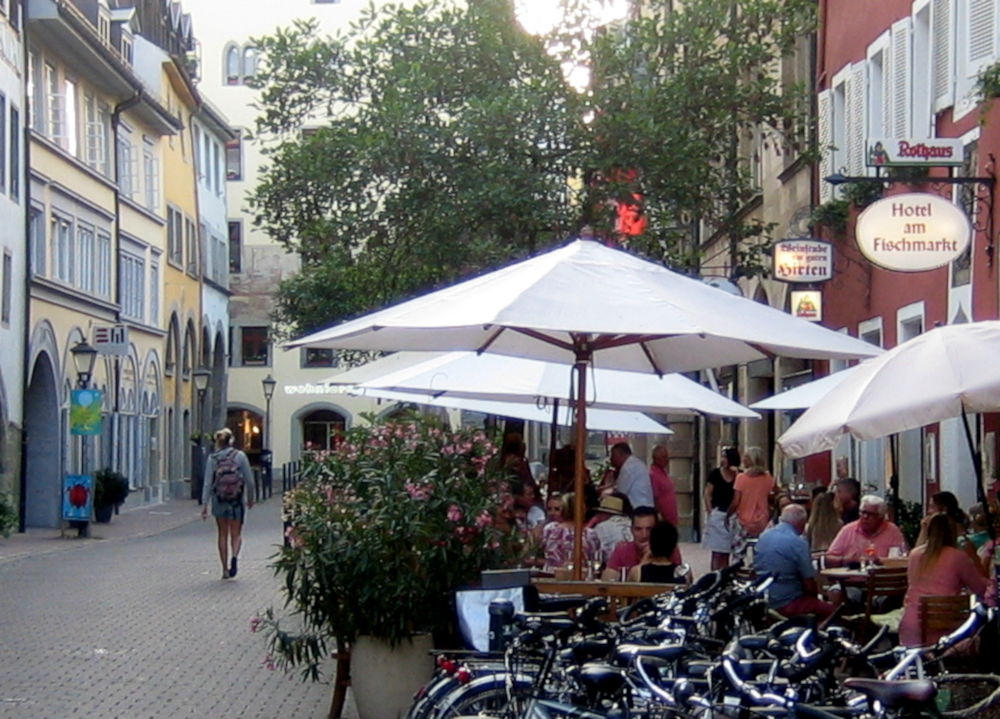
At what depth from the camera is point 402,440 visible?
36.0 feet

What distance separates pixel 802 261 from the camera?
2175 centimetres

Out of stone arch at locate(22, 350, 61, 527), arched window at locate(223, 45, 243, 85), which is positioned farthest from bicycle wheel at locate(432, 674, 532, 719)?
arched window at locate(223, 45, 243, 85)

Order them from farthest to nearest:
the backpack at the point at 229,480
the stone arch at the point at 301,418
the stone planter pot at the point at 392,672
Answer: the stone arch at the point at 301,418, the backpack at the point at 229,480, the stone planter pot at the point at 392,672

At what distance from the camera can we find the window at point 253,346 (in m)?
77.6

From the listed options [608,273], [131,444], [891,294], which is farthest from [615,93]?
[131,444]

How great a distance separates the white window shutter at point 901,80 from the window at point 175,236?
3713 centimetres

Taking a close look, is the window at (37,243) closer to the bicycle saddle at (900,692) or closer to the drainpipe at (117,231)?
the drainpipe at (117,231)

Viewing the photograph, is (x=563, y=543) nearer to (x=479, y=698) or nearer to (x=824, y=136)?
(x=479, y=698)

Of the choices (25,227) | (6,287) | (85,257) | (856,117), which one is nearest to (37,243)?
(25,227)

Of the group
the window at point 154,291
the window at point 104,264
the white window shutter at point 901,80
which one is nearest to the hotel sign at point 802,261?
the white window shutter at point 901,80

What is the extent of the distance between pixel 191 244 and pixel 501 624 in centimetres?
5241

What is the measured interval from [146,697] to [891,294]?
11409 millimetres

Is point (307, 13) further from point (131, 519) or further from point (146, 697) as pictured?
point (146, 697)

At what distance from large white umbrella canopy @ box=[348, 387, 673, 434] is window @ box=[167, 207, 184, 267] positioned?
3707 centimetres
